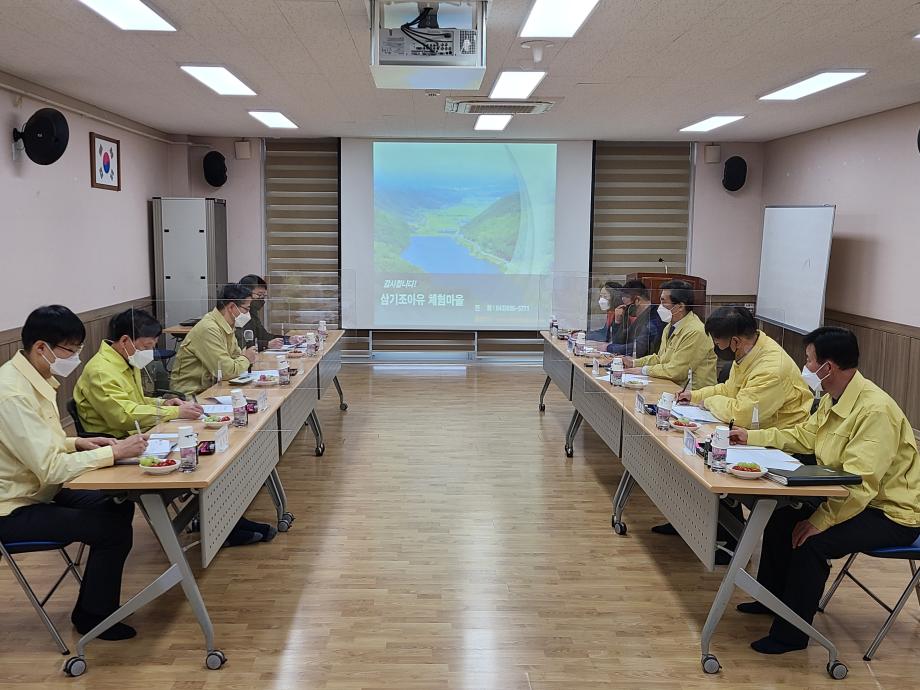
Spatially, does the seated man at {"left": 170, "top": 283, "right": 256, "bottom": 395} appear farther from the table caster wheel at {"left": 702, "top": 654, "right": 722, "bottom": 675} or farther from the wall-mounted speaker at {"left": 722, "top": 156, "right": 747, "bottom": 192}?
the wall-mounted speaker at {"left": 722, "top": 156, "right": 747, "bottom": 192}

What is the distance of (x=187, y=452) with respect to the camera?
2.95m

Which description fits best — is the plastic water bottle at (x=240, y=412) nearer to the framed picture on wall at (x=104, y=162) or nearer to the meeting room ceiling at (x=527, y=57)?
the meeting room ceiling at (x=527, y=57)

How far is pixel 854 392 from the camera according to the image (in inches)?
116

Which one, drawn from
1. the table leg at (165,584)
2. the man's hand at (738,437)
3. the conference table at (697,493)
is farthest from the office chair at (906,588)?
the table leg at (165,584)

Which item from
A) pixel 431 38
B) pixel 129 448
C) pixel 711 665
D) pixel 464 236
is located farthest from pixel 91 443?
pixel 464 236

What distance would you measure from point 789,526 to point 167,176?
8.32 m

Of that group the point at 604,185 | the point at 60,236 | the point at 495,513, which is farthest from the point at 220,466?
the point at 604,185

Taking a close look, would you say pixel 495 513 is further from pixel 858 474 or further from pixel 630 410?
pixel 858 474

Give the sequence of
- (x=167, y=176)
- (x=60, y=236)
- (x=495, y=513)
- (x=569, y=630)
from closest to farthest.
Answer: (x=569, y=630) → (x=495, y=513) → (x=60, y=236) → (x=167, y=176)

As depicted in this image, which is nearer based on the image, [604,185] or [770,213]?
[770,213]

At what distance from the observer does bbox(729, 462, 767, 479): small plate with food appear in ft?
9.59

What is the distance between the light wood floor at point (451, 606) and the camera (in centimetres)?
289

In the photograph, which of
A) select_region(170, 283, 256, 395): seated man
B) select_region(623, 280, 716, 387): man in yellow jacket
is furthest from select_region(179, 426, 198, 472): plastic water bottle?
select_region(623, 280, 716, 387): man in yellow jacket

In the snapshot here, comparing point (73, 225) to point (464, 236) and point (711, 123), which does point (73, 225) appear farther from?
point (711, 123)
